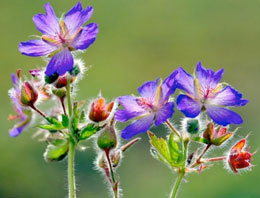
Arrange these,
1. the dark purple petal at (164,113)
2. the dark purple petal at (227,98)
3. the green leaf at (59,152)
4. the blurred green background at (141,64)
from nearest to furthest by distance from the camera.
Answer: the dark purple petal at (164,113) < the dark purple petal at (227,98) < the green leaf at (59,152) < the blurred green background at (141,64)

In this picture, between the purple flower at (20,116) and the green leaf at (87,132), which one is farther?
the purple flower at (20,116)

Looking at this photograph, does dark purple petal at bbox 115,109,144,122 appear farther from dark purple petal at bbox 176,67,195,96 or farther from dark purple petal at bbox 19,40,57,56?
dark purple petal at bbox 19,40,57,56

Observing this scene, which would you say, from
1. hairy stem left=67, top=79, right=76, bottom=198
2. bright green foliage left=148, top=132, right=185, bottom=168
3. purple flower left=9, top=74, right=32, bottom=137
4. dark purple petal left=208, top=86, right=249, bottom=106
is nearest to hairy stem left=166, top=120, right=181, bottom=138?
bright green foliage left=148, top=132, right=185, bottom=168

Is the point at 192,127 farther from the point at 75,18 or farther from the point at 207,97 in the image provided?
the point at 75,18

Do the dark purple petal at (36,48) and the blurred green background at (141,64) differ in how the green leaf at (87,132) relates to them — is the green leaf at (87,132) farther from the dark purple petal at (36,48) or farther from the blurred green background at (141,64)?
the blurred green background at (141,64)

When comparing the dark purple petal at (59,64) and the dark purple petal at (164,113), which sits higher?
the dark purple petal at (59,64)

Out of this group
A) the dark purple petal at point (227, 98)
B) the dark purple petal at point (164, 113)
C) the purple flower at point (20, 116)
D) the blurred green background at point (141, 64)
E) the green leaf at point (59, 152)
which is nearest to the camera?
the dark purple petal at point (164, 113)

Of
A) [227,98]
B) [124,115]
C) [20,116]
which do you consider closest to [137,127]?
[124,115]

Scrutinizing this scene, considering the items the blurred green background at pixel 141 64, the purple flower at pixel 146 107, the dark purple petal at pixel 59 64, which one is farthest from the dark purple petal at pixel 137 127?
the blurred green background at pixel 141 64
